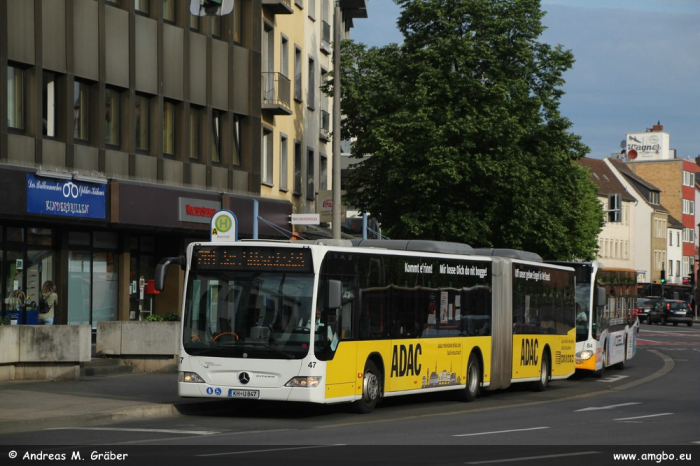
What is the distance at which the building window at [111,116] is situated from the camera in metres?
31.1

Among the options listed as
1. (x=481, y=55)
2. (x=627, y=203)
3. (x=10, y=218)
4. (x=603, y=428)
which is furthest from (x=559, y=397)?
(x=627, y=203)

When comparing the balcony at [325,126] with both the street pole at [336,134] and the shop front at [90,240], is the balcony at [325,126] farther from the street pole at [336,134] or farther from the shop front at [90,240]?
the street pole at [336,134]

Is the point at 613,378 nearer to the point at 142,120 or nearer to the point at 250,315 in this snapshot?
the point at 142,120

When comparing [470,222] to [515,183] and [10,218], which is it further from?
[10,218]

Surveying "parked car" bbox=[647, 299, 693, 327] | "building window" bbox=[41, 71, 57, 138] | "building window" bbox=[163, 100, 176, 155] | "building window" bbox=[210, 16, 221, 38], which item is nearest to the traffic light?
"building window" bbox=[41, 71, 57, 138]

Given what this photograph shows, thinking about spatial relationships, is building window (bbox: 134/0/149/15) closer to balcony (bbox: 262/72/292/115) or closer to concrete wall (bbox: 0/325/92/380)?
balcony (bbox: 262/72/292/115)

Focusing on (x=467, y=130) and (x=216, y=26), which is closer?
(x=216, y=26)

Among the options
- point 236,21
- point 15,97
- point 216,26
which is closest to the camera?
point 15,97

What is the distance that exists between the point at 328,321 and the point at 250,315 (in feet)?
3.67

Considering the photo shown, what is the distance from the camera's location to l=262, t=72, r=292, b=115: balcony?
128 feet

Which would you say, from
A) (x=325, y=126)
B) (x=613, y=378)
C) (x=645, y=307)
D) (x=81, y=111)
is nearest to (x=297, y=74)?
(x=325, y=126)

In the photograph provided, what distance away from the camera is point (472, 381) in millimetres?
22312

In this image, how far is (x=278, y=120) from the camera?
41.4 meters

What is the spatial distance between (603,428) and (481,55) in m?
25.9
